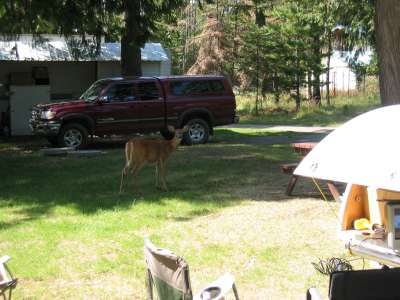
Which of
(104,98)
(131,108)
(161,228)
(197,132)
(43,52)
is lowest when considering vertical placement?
(161,228)

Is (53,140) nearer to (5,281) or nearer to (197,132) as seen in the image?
(197,132)

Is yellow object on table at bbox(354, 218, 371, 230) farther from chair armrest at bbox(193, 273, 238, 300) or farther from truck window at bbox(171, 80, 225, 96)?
truck window at bbox(171, 80, 225, 96)

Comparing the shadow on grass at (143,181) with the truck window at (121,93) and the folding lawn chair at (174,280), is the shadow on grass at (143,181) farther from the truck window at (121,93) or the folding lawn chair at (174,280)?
the folding lawn chair at (174,280)

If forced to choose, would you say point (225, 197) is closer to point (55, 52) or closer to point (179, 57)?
point (55, 52)

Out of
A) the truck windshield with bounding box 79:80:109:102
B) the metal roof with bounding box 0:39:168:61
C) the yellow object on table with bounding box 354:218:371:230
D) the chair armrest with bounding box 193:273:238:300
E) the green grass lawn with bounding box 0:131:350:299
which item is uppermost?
the metal roof with bounding box 0:39:168:61

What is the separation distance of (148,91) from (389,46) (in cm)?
914

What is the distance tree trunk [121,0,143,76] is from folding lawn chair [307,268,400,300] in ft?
53.2

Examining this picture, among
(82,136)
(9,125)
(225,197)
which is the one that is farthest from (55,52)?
(225,197)

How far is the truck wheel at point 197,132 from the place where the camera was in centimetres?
1922

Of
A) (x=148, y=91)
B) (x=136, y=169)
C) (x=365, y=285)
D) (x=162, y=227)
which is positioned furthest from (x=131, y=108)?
(x=365, y=285)

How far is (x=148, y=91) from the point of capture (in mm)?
19141

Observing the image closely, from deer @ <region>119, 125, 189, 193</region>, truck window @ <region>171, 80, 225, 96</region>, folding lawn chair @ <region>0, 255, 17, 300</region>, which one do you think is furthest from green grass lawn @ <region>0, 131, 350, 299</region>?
truck window @ <region>171, 80, 225, 96</region>

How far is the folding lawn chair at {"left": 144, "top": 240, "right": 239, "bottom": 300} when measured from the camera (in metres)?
3.87

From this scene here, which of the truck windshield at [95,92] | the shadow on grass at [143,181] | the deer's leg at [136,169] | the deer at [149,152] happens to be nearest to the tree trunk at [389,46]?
the shadow on grass at [143,181]
